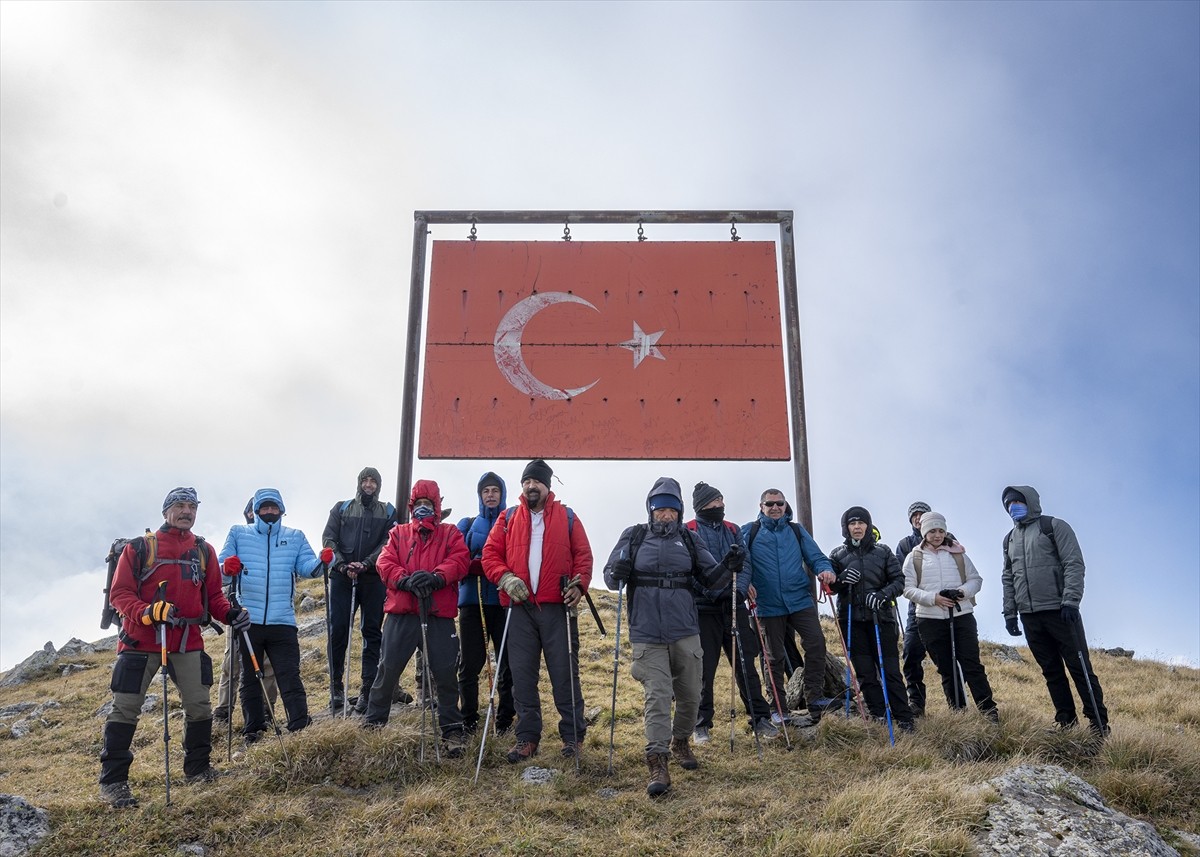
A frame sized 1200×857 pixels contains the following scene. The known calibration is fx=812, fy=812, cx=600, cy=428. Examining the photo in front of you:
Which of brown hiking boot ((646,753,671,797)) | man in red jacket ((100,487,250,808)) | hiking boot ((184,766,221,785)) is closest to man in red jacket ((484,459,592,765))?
brown hiking boot ((646,753,671,797))

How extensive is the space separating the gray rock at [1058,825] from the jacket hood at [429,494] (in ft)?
17.3

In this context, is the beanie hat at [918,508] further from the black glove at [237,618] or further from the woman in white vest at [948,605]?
the black glove at [237,618]

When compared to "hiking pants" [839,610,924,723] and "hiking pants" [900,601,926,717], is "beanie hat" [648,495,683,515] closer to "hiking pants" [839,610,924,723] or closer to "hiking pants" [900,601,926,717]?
"hiking pants" [839,610,924,723]

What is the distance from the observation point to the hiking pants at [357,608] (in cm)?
876

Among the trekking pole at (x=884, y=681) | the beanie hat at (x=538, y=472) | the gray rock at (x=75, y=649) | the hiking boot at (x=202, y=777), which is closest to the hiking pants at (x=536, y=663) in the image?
the beanie hat at (x=538, y=472)

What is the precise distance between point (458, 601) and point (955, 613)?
5058 mm

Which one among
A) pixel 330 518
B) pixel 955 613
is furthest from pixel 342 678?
pixel 955 613

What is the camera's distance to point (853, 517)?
861 cm

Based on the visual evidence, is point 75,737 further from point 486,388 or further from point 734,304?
point 734,304

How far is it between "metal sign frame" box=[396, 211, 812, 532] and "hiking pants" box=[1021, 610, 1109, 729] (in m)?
2.71

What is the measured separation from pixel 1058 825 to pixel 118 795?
22.5 feet

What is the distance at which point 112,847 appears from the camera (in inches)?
217

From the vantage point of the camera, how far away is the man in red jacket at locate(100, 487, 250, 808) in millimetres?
6461

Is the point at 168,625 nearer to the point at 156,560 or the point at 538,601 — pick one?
the point at 156,560
